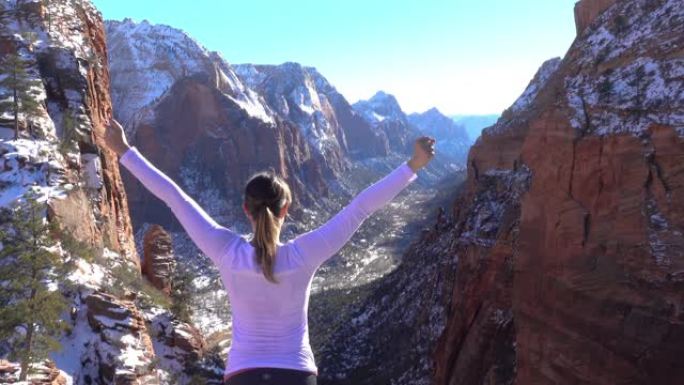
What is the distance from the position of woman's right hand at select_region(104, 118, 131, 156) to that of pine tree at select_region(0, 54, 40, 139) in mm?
34478

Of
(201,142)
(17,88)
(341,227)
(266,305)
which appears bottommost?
(266,305)

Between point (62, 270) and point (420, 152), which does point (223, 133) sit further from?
point (420, 152)

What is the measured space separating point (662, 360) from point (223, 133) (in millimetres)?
164467

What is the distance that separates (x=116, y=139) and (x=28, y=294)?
73.7 feet

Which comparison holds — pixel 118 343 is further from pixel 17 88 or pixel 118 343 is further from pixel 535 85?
pixel 535 85

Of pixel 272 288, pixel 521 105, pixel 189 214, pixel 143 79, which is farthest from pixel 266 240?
pixel 143 79

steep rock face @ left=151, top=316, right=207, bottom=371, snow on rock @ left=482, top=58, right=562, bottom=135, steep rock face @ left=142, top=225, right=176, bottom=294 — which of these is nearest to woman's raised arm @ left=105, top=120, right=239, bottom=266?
steep rock face @ left=151, top=316, right=207, bottom=371

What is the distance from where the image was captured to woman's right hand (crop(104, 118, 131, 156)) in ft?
17.5

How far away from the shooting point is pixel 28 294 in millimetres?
24438

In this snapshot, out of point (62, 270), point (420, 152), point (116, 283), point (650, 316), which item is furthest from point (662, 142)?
point (116, 283)

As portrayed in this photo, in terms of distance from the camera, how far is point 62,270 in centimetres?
2672

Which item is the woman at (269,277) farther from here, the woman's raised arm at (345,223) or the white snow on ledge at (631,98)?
the white snow on ledge at (631,98)

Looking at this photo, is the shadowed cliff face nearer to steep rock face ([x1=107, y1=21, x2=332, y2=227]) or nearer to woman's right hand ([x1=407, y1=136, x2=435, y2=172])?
steep rock face ([x1=107, y1=21, x2=332, y2=227])

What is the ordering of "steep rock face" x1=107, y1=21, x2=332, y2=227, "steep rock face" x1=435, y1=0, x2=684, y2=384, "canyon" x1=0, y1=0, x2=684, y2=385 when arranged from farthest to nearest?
"steep rock face" x1=107, y1=21, x2=332, y2=227, "canyon" x1=0, y1=0, x2=684, y2=385, "steep rock face" x1=435, y1=0, x2=684, y2=384
